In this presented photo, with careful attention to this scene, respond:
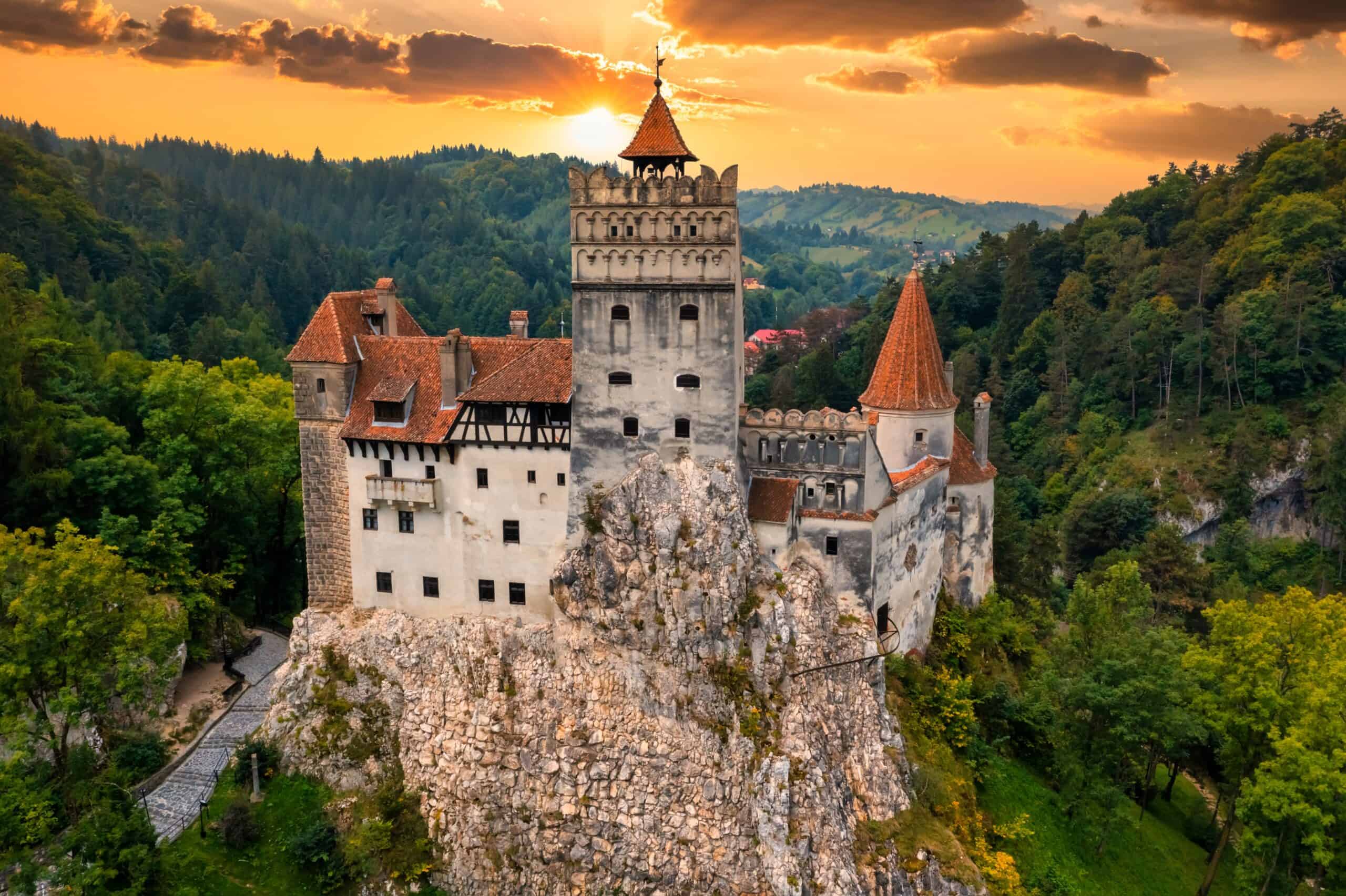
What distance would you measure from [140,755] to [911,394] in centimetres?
3698

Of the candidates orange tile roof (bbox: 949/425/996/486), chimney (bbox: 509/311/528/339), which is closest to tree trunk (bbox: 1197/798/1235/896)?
orange tile roof (bbox: 949/425/996/486)

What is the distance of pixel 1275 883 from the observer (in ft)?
136

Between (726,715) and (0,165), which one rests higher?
(0,165)

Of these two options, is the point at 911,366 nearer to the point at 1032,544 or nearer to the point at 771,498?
the point at 771,498

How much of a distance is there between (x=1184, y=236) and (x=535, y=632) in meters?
91.1

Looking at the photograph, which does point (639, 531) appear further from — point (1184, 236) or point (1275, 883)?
point (1184, 236)

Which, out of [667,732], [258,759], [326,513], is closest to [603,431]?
[667,732]

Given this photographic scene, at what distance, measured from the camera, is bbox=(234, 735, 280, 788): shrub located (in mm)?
42812

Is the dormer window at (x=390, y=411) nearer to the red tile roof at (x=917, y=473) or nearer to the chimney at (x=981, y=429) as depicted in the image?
the red tile roof at (x=917, y=473)

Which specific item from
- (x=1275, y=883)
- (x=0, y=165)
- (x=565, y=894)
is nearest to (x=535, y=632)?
(x=565, y=894)

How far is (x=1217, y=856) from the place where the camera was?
140 feet

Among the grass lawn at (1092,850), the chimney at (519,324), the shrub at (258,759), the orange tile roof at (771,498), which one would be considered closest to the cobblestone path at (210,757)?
the shrub at (258,759)

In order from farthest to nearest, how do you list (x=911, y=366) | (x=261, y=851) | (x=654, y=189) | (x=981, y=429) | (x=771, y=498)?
1. (x=981, y=429)
2. (x=911, y=366)
3. (x=771, y=498)
4. (x=261, y=851)
5. (x=654, y=189)

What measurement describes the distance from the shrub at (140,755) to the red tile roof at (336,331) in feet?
57.6
